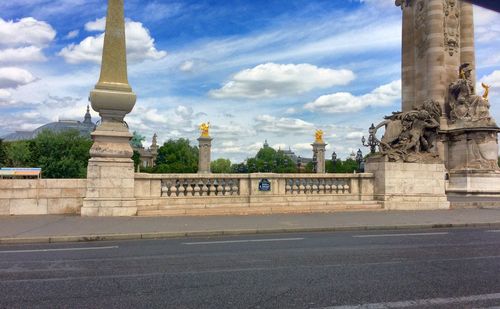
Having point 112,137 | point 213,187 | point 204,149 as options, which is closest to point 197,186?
point 213,187

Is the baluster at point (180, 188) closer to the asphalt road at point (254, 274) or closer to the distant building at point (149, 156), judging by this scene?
the asphalt road at point (254, 274)

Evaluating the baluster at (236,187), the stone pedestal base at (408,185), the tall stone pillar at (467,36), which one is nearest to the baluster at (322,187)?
the stone pedestal base at (408,185)

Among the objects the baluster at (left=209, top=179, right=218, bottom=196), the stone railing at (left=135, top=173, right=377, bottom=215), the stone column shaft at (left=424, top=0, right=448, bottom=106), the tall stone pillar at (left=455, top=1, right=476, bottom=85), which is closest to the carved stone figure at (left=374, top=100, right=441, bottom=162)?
the stone railing at (left=135, top=173, right=377, bottom=215)

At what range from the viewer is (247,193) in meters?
17.0

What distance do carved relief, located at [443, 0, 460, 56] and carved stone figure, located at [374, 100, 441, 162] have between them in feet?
39.7

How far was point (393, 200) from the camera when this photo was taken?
1836cm

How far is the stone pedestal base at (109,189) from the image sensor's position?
48.8ft

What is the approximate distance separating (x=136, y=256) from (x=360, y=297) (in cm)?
468

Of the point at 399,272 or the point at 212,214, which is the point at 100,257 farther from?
the point at 212,214

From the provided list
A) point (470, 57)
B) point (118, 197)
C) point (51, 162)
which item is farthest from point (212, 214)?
point (51, 162)

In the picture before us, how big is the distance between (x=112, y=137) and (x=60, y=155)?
49.4 metres

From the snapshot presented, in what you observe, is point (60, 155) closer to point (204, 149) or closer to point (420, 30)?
point (204, 149)

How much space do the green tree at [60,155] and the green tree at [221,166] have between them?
93.1 metres

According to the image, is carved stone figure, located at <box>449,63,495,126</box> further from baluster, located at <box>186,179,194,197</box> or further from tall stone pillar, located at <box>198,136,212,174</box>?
tall stone pillar, located at <box>198,136,212,174</box>
